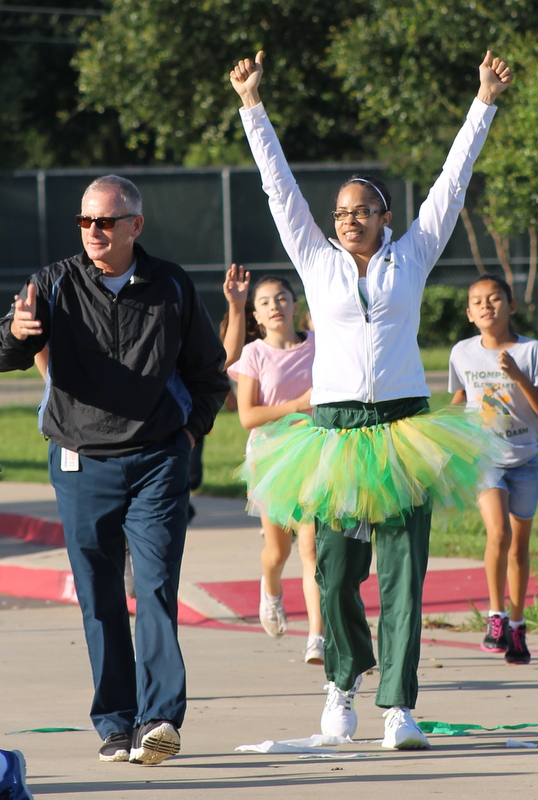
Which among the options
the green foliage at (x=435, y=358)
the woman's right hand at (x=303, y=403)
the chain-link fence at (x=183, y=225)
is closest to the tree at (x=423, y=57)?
the green foliage at (x=435, y=358)

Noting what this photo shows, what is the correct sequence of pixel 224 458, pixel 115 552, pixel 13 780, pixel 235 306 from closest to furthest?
pixel 13 780, pixel 115 552, pixel 235 306, pixel 224 458

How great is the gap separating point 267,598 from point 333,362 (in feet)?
7.83

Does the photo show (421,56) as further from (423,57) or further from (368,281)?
(368,281)

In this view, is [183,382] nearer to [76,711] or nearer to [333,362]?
[333,362]

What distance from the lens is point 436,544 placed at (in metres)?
10.0

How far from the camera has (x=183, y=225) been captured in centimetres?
3070

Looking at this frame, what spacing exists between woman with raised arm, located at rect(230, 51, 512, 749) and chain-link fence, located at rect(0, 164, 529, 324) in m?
24.8

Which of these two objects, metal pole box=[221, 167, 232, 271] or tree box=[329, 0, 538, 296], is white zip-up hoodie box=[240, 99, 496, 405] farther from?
metal pole box=[221, 167, 232, 271]

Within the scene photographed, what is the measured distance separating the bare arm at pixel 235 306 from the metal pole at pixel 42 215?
78.6 feet

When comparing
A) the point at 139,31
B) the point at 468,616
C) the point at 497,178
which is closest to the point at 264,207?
the point at 139,31

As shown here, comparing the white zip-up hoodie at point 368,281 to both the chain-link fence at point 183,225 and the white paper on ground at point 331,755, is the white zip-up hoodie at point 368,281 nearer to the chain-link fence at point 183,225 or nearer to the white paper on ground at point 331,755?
the white paper on ground at point 331,755

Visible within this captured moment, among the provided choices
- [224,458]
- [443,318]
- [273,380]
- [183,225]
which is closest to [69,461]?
[273,380]

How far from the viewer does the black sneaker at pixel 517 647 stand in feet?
21.9

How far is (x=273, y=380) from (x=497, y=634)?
1827 mm
